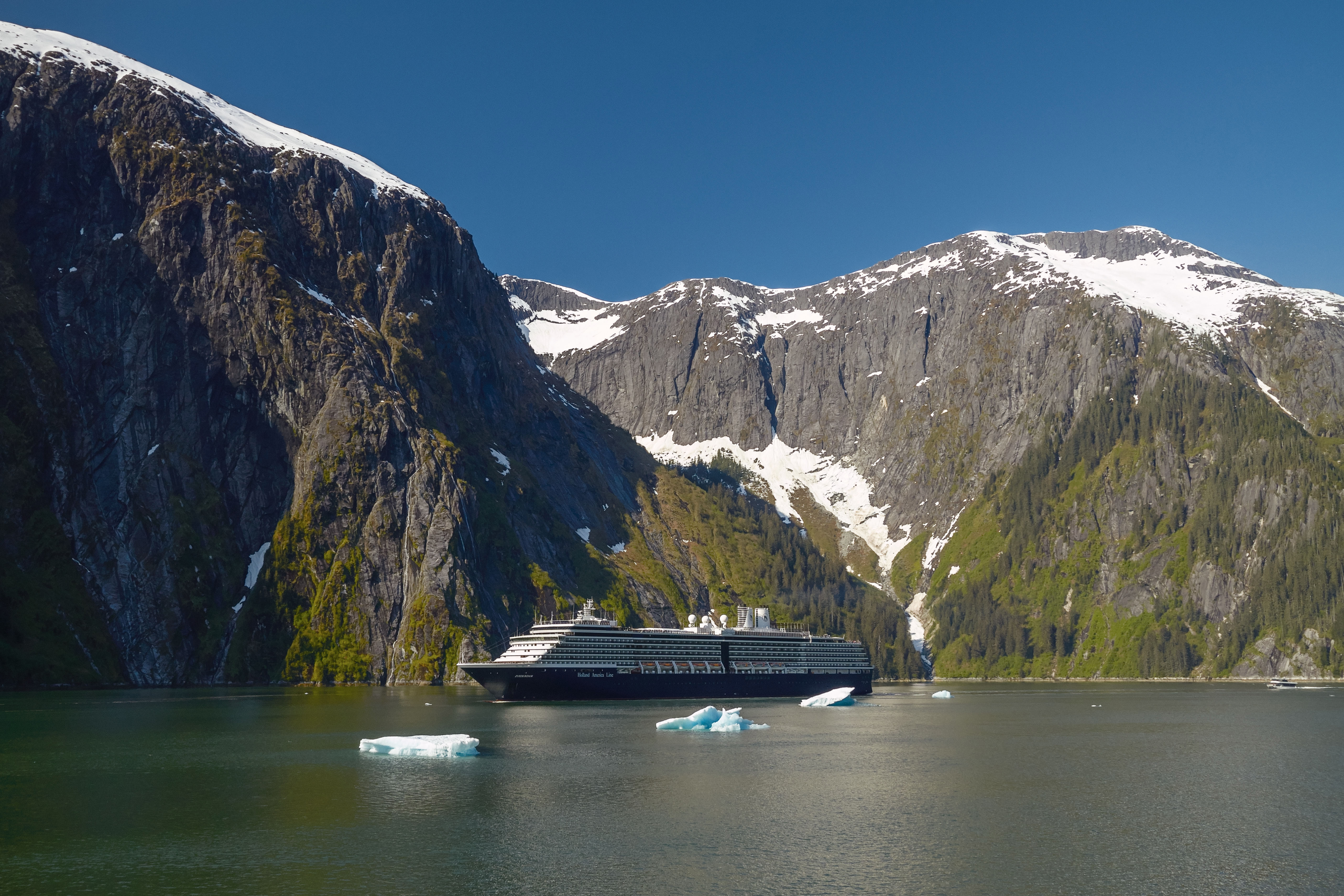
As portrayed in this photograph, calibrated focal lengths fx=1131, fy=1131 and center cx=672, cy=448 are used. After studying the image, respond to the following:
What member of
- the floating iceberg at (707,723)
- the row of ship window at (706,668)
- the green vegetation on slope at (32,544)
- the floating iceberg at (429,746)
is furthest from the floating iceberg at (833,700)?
the green vegetation on slope at (32,544)

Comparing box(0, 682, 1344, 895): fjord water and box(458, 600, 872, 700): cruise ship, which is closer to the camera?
box(0, 682, 1344, 895): fjord water

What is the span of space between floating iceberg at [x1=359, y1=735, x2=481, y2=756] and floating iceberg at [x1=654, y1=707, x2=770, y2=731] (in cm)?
2804

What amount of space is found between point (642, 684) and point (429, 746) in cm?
8413

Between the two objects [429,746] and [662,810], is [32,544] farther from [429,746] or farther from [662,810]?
[662,810]

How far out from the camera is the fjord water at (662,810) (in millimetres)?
45000

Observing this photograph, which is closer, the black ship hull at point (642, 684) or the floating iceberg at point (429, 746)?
the floating iceberg at point (429, 746)

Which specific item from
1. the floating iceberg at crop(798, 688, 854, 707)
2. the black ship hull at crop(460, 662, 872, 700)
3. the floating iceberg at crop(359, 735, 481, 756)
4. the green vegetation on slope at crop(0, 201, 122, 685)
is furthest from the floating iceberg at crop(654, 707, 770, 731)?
the green vegetation on slope at crop(0, 201, 122, 685)

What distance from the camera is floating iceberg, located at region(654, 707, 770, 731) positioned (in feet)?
345

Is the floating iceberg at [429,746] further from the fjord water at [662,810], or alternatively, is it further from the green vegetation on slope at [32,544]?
the green vegetation on slope at [32,544]

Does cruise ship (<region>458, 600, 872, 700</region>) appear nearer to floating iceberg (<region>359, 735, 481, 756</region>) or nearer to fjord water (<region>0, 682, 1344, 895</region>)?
fjord water (<region>0, 682, 1344, 895</region>)

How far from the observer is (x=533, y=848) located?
4988 centimetres

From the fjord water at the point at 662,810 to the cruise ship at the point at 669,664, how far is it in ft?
132

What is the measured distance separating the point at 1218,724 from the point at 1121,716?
13.9 m

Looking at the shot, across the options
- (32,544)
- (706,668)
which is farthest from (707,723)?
(32,544)
